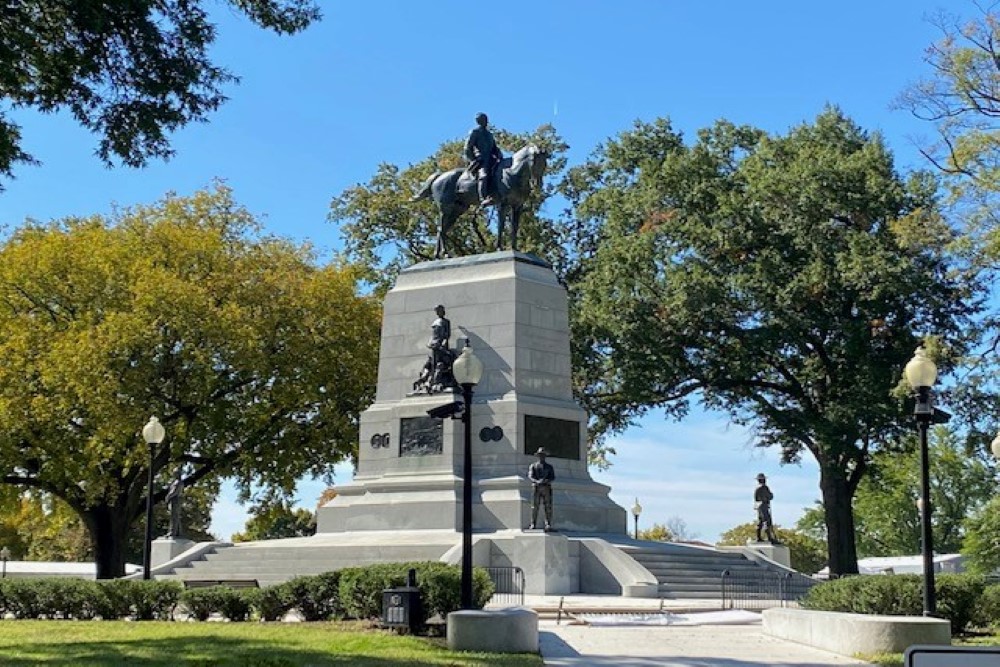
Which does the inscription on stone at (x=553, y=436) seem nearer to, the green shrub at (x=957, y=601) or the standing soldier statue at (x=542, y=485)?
the standing soldier statue at (x=542, y=485)

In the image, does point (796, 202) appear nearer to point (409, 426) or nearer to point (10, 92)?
point (409, 426)

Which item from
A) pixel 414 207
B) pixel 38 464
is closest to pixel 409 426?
pixel 38 464

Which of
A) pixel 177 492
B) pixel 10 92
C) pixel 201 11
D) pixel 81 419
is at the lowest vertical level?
pixel 177 492

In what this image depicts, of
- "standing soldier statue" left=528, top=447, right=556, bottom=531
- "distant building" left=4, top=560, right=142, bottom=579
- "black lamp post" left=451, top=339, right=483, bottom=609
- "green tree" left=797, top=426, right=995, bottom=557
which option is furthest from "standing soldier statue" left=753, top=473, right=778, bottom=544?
"green tree" left=797, top=426, right=995, bottom=557

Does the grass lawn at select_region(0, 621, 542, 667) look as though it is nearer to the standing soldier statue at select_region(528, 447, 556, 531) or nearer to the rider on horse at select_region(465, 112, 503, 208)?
the standing soldier statue at select_region(528, 447, 556, 531)

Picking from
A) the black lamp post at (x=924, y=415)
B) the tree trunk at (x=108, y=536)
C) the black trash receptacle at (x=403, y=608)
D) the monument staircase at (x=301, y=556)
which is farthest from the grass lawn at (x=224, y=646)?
the tree trunk at (x=108, y=536)

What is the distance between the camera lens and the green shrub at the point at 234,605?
17797 mm

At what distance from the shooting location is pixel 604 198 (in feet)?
142

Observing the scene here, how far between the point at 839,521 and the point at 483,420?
666 inches

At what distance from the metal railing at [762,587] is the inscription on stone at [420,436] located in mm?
7798

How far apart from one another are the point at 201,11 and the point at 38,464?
2653 cm

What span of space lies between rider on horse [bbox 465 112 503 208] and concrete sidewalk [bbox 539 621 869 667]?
14909 mm

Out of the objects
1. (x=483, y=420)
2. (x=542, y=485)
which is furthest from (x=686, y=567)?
(x=483, y=420)

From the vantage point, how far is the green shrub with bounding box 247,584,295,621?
17656mm
